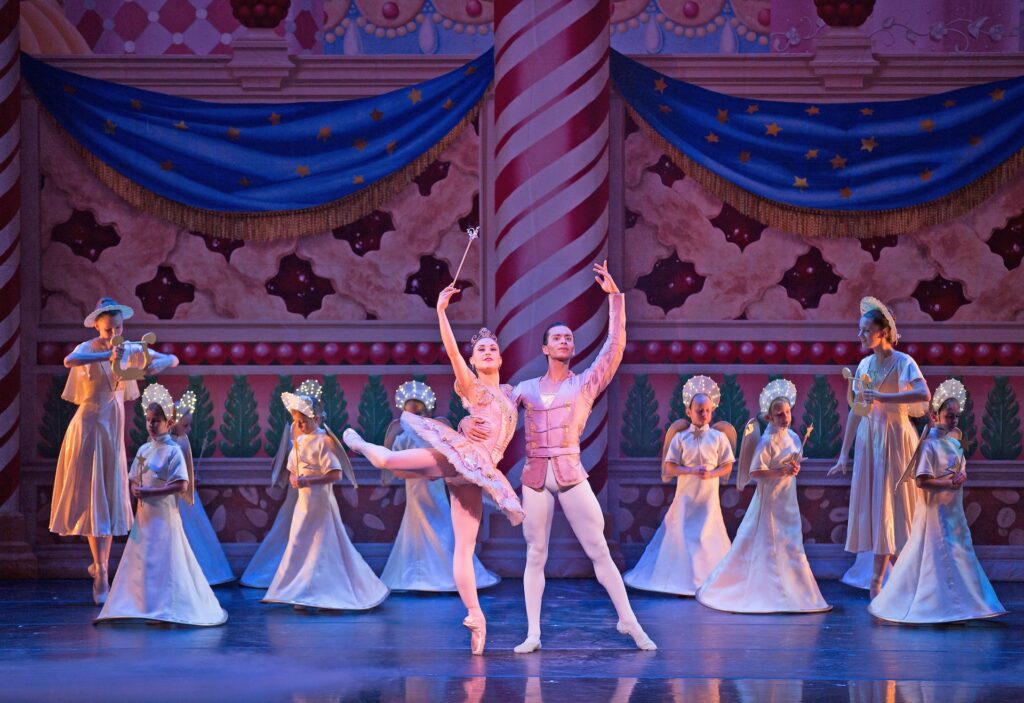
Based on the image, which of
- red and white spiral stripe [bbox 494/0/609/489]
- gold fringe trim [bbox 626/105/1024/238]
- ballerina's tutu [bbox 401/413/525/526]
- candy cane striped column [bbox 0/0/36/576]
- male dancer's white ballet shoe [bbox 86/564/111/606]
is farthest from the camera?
gold fringe trim [bbox 626/105/1024/238]

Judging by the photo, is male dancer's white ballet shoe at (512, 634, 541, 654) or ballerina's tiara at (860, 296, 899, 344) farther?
ballerina's tiara at (860, 296, 899, 344)

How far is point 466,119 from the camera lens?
8.48 meters

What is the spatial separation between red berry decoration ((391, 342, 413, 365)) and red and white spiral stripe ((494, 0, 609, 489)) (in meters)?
0.71

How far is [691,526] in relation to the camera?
7789 millimetres

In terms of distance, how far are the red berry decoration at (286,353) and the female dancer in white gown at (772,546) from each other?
3.05 metres

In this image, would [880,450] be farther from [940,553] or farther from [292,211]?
[292,211]

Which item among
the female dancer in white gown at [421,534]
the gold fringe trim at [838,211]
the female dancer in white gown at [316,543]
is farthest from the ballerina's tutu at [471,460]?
the gold fringe trim at [838,211]

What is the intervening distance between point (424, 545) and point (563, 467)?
2.00 m

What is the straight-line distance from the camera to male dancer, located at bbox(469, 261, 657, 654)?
5.99 m

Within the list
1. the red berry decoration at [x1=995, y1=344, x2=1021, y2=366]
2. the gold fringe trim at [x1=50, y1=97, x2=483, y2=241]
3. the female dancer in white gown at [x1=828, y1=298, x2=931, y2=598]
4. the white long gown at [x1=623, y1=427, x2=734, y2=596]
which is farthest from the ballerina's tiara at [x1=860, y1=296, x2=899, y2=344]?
the gold fringe trim at [x1=50, y1=97, x2=483, y2=241]

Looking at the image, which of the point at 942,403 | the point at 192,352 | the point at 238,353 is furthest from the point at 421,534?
the point at 942,403

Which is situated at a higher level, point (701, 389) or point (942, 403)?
point (701, 389)

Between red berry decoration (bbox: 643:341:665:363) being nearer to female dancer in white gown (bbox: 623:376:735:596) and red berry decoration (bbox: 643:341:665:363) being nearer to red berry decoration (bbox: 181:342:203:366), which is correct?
female dancer in white gown (bbox: 623:376:735:596)

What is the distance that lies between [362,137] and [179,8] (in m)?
1.70
